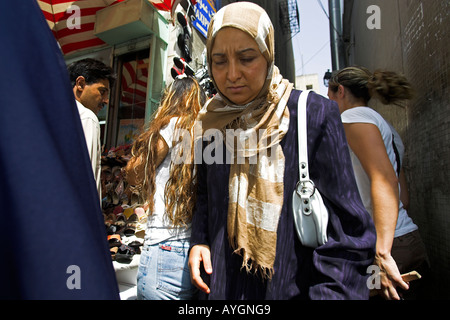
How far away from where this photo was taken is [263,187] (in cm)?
101

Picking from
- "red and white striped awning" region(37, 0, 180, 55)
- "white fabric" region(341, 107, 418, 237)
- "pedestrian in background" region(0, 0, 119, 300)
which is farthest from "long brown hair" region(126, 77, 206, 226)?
"red and white striped awning" region(37, 0, 180, 55)

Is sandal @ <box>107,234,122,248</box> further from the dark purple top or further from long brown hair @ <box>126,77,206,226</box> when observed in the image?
the dark purple top

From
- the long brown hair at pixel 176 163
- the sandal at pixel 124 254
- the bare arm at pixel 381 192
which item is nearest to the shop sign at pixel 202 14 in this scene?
the long brown hair at pixel 176 163

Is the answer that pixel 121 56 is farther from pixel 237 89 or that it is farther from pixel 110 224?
pixel 237 89

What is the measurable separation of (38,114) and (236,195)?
737 mm

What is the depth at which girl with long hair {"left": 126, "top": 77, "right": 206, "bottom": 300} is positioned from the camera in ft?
A: 4.58


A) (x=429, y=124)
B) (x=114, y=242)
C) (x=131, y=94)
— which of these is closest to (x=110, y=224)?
(x=114, y=242)

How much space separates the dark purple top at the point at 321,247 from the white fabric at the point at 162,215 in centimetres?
36

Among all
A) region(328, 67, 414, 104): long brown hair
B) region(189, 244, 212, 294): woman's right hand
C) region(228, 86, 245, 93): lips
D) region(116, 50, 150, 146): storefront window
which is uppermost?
region(116, 50, 150, 146): storefront window

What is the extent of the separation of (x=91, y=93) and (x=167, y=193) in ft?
4.97

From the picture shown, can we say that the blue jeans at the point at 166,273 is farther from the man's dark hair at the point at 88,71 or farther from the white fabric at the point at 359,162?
the man's dark hair at the point at 88,71

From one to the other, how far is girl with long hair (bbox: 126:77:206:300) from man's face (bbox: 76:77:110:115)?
105cm

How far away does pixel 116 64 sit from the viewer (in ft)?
17.4

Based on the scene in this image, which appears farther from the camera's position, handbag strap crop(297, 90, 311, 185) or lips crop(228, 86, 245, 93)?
lips crop(228, 86, 245, 93)
